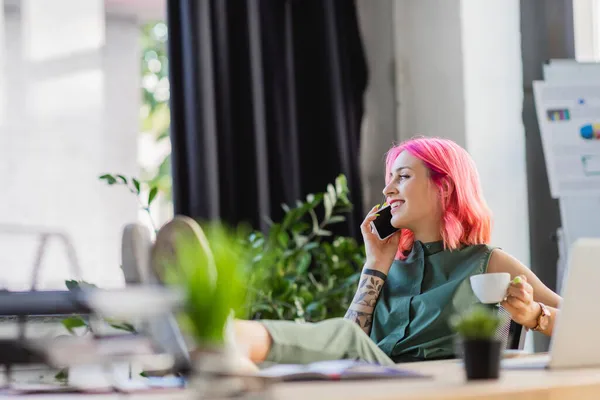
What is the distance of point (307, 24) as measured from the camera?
3777 mm

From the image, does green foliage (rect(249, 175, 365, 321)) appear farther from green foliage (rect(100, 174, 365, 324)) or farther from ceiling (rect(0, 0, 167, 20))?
ceiling (rect(0, 0, 167, 20))

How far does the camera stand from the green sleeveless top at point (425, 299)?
209cm

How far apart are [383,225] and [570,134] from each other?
127 centimetres

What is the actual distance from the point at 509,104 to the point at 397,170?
52.9 inches

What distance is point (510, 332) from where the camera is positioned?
209 centimetres

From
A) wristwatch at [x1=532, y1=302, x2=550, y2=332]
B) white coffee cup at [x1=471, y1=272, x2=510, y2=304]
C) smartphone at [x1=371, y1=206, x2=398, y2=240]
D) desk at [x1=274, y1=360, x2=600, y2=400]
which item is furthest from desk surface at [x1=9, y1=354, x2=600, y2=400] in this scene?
smartphone at [x1=371, y1=206, x2=398, y2=240]

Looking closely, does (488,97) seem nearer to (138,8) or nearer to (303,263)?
(303,263)

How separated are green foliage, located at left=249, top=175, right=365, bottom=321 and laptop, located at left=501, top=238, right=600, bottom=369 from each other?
149cm

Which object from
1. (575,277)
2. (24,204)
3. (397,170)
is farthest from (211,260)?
(24,204)

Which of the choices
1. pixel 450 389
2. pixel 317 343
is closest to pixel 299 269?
pixel 317 343

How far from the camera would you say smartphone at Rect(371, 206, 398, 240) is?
2.32 metres

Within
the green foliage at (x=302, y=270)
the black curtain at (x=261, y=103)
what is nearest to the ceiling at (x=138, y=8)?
the black curtain at (x=261, y=103)

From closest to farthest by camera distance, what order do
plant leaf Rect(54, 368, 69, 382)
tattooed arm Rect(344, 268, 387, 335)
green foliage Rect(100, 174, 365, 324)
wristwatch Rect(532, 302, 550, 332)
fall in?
plant leaf Rect(54, 368, 69, 382)
wristwatch Rect(532, 302, 550, 332)
tattooed arm Rect(344, 268, 387, 335)
green foliage Rect(100, 174, 365, 324)

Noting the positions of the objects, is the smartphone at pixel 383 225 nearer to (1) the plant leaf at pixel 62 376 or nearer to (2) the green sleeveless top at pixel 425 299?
(2) the green sleeveless top at pixel 425 299
